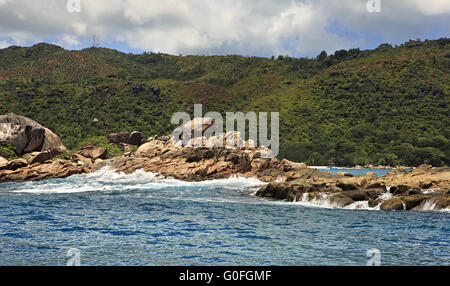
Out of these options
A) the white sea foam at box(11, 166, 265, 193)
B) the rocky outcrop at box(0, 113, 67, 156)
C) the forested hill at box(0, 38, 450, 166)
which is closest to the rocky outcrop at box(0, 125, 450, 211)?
the white sea foam at box(11, 166, 265, 193)

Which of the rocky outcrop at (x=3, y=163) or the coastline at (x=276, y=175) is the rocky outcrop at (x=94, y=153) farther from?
the rocky outcrop at (x=3, y=163)

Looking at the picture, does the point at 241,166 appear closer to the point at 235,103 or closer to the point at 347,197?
the point at 347,197

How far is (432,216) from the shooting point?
2636 centimetres

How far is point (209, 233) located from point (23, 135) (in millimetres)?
61504

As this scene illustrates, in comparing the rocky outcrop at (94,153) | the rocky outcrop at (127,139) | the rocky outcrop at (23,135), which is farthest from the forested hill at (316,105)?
the rocky outcrop at (94,153)

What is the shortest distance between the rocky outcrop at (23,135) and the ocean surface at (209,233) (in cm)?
3911

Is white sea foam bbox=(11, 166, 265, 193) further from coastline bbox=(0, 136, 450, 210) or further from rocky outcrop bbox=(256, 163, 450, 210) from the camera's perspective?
rocky outcrop bbox=(256, 163, 450, 210)

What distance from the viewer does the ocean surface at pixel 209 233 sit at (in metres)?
15.5

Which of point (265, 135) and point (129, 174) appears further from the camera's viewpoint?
point (265, 135)

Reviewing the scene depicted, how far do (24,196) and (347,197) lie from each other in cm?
2796

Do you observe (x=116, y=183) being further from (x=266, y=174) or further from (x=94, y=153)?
(x=94, y=153)

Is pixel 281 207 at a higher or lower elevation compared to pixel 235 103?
lower

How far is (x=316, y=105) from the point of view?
143 metres
